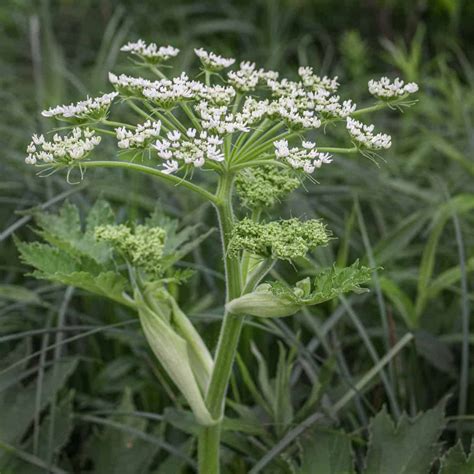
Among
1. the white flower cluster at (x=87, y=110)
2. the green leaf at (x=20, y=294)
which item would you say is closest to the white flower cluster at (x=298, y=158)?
the white flower cluster at (x=87, y=110)

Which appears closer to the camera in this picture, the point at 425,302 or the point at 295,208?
the point at 425,302

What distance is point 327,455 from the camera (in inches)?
64.1

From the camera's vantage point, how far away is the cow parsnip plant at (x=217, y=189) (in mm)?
1252

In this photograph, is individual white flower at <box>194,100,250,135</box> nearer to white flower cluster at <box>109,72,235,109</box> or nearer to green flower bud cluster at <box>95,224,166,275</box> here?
white flower cluster at <box>109,72,235,109</box>

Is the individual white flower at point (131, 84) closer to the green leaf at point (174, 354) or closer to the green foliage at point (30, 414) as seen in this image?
the green leaf at point (174, 354)

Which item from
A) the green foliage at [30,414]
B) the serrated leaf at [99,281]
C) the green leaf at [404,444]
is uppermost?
the serrated leaf at [99,281]

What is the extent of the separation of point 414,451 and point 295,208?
1127mm

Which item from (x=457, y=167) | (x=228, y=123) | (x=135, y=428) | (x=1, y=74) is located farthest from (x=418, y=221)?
(x=1, y=74)

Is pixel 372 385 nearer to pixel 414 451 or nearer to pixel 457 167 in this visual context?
pixel 414 451

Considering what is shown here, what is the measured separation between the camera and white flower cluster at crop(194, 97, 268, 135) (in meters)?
1.24

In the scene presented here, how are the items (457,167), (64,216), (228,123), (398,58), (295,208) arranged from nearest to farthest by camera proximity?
1. (228,123)
2. (64,216)
3. (295,208)
4. (457,167)
5. (398,58)

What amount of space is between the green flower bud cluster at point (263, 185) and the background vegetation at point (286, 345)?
1.62ft

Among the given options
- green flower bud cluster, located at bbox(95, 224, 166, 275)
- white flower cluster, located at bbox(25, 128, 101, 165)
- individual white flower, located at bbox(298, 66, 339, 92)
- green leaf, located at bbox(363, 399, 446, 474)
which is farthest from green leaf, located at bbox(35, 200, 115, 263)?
green leaf, located at bbox(363, 399, 446, 474)

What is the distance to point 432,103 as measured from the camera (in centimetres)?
356
